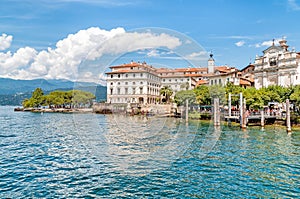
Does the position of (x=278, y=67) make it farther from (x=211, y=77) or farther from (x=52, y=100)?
(x=52, y=100)

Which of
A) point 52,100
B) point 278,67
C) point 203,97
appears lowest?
point 203,97

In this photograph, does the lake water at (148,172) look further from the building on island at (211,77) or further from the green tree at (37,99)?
the green tree at (37,99)

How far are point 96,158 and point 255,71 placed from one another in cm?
5773

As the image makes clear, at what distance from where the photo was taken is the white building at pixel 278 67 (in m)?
57.0

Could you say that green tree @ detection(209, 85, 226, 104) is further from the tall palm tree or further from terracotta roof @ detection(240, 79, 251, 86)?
the tall palm tree

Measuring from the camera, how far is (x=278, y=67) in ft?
196

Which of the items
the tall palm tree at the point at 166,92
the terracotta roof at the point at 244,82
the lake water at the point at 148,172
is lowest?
the lake water at the point at 148,172

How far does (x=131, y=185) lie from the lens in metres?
11.9

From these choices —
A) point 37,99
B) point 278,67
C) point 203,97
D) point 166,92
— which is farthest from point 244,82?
point 37,99

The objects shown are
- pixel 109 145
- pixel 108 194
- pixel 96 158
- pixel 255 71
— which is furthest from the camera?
pixel 255 71

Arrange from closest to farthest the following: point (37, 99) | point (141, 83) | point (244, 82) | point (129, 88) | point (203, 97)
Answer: point (203, 97) → point (244, 82) → point (141, 83) → point (129, 88) → point (37, 99)

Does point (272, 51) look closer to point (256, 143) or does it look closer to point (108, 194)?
point (256, 143)

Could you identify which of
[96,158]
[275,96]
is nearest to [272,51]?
[275,96]

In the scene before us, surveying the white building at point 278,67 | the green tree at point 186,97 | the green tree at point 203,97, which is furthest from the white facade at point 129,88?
the white building at point 278,67
